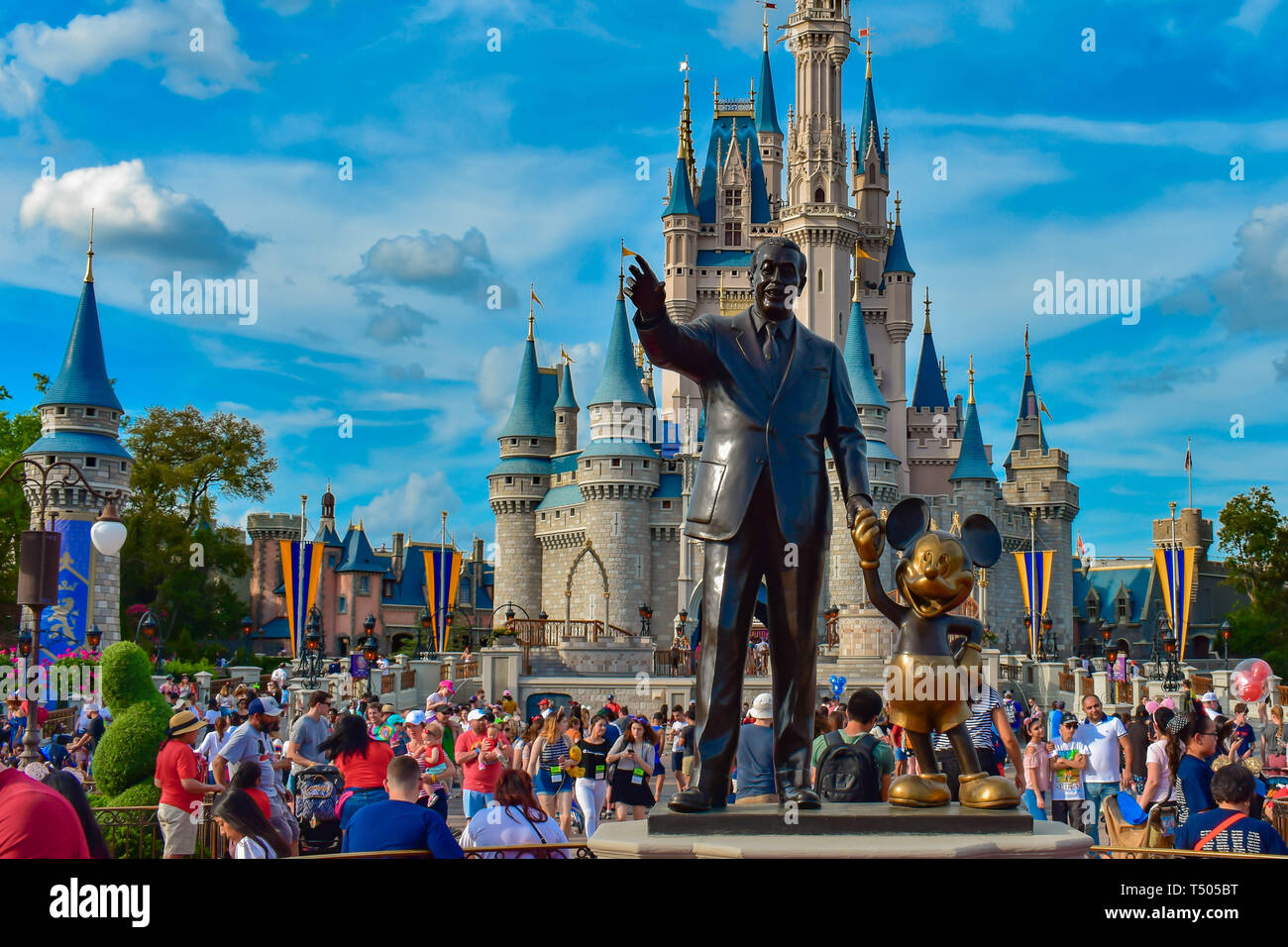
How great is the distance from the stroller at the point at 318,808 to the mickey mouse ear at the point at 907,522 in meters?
4.42

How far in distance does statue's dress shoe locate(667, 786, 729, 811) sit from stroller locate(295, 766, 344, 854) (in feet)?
12.0

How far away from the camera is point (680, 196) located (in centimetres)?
6297

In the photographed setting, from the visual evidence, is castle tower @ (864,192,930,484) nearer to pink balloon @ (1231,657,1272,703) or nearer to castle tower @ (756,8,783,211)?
castle tower @ (756,8,783,211)

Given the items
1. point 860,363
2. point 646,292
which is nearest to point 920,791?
point 646,292

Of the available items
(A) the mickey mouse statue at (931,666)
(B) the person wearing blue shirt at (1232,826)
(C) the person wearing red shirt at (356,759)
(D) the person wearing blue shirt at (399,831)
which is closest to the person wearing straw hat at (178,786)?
(C) the person wearing red shirt at (356,759)

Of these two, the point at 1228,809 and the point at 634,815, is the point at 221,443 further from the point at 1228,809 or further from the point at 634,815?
the point at 1228,809

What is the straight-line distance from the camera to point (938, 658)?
5.41 m

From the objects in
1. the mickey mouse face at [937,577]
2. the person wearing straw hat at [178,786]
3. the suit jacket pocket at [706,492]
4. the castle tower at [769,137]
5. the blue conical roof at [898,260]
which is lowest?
the person wearing straw hat at [178,786]

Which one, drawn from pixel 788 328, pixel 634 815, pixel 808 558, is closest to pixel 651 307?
pixel 788 328

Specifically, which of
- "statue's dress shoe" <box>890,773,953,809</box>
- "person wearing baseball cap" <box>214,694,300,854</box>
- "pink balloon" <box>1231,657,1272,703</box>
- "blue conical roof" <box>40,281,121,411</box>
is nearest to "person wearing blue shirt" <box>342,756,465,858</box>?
"statue's dress shoe" <box>890,773,953,809</box>

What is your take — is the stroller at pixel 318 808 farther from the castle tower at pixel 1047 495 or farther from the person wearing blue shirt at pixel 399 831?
the castle tower at pixel 1047 495

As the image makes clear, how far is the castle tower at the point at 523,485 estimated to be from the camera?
194 feet

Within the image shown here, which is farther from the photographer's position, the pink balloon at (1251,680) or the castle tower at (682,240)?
the castle tower at (682,240)
